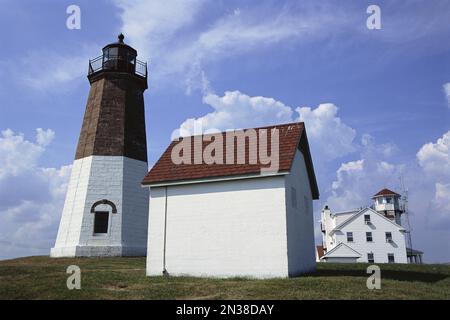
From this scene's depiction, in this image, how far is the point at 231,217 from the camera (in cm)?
1595

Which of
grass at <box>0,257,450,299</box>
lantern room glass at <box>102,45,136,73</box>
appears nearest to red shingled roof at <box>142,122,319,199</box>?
grass at <box>0,257,450,299</box>

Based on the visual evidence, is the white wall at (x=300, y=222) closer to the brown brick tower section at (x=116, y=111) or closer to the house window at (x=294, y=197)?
the house window at (x=294, y=197)

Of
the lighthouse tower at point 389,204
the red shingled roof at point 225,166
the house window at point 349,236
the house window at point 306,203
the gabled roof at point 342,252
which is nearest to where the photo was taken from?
the red shingled roof at point 225,166

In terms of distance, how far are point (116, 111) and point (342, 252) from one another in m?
31.5

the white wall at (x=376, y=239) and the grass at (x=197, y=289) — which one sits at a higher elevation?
the white wall at (x=376, y=239)

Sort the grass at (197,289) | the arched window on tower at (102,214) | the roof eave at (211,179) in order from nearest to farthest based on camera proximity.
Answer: the grass at (197,289)
the roof eave at (211,179)
the arched window on tower at (102,214)

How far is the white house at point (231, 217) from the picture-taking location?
15227 mm

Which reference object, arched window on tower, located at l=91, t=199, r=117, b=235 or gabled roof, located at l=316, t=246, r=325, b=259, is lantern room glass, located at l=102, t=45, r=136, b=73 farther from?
gabled roof, located at l=316, t=246, r=325, b=259

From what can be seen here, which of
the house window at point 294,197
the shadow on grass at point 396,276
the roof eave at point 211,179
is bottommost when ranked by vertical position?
the shadow on grass at point 396,276

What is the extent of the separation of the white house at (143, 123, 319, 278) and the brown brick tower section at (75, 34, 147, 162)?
12.2 m

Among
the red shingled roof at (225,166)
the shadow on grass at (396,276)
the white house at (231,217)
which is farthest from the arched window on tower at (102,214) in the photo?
the shadow on grass at (396,276)
